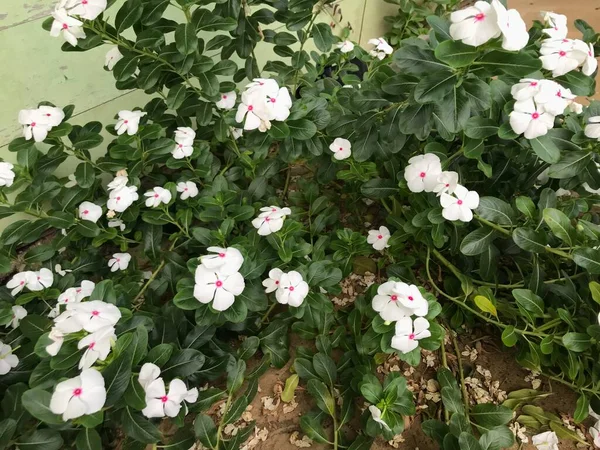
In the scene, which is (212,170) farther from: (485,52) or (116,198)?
(485,52)

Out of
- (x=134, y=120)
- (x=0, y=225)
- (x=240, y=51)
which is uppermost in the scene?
(x=240, y=51)

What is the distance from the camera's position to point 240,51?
4.96ft

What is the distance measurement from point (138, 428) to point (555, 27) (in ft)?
4.71

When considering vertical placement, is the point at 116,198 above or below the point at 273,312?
above

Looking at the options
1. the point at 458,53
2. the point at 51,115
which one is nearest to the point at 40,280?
the point at 51,115

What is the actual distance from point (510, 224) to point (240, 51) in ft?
3.61

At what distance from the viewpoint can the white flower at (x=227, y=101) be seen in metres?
1.44

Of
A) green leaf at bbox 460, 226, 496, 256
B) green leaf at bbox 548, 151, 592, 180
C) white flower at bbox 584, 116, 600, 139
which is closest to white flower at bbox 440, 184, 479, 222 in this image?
green leaf at bbox 460, 226, 496, 256

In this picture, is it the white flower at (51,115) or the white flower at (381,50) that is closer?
the white flower at (51,115)

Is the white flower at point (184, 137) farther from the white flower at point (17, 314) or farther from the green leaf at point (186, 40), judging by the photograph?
the white flower at point (17, 314)

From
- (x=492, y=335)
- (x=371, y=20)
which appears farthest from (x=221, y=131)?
(x=371, y=20)

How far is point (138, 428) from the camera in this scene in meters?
0.88

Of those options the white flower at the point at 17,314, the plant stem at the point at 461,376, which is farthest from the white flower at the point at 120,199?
the plant stem at the point at 461,376

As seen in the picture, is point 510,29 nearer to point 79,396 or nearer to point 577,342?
point 577,342
